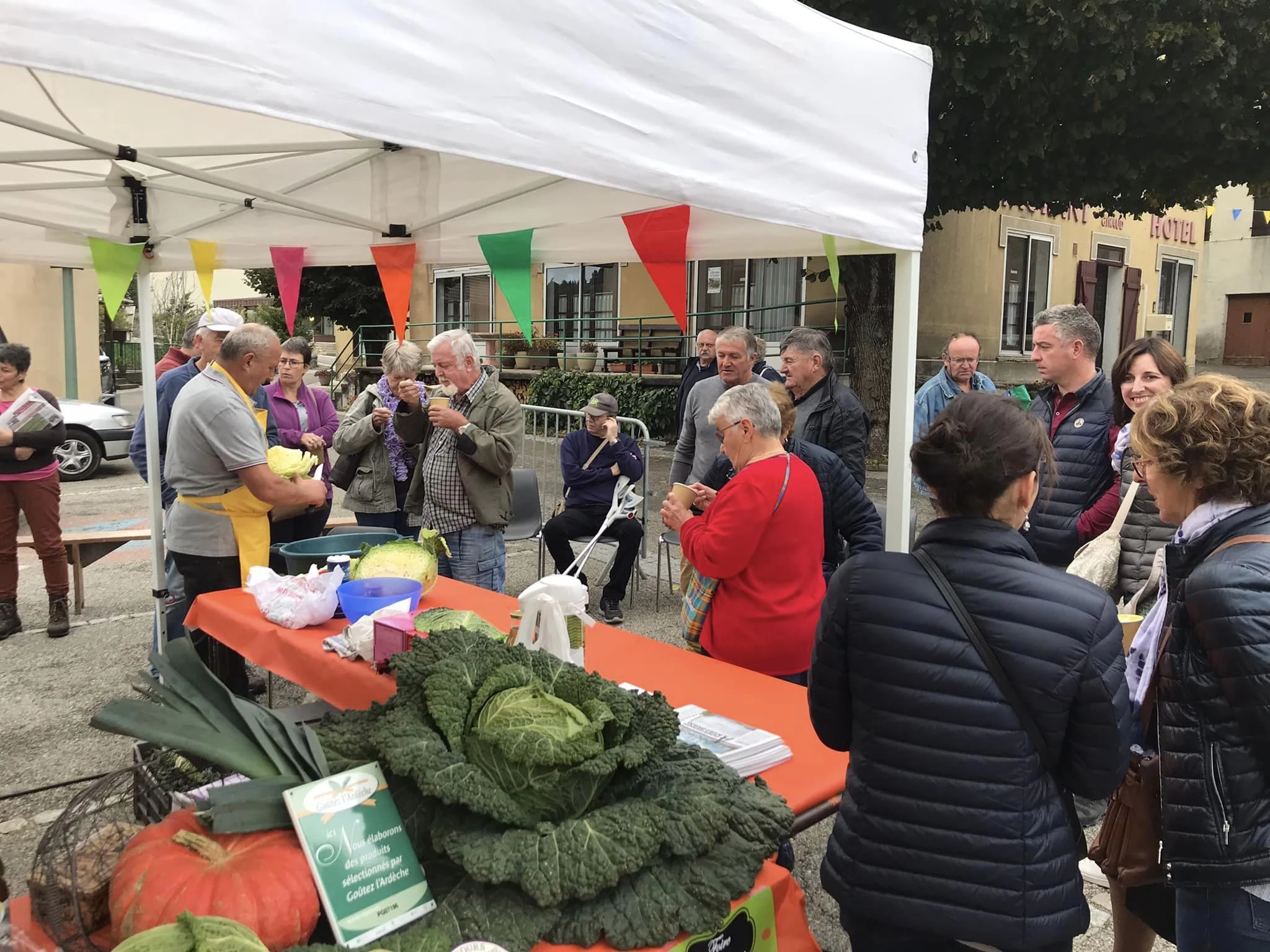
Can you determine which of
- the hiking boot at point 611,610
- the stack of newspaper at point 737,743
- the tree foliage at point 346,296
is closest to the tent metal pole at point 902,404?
the stack of newspaper at point 737,743

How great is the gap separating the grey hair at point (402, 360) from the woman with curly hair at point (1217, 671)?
150 inches

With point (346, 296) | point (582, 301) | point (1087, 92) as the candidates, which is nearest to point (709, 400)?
point (1087, 92)

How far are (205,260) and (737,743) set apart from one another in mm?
3791

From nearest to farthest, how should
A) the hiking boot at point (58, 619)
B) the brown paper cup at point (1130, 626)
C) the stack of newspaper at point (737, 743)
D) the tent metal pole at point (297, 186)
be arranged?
the stack of newspaper at point (737, 743) → the brown paper cup at point (1130, 626) → the tent metal pole at point (297, 186) → the hiking boot at point (58, 619)

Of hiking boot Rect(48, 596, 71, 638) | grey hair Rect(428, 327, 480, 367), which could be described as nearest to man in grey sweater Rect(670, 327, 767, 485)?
grey hair Rect(428, 327, 480, 367)

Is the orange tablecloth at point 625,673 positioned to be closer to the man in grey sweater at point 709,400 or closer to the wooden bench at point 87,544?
the man in grey sweater at point 709,400

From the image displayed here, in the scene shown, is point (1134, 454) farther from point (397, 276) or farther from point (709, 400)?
point (709, 400)

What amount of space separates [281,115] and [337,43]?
207 millimetres

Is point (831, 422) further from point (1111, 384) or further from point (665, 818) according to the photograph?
point (665, 818)

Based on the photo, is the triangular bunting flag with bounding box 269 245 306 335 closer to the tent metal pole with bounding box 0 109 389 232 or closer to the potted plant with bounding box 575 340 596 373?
the tent metal pole with bounding box 0 109 389 232

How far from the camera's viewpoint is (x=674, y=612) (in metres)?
5.86

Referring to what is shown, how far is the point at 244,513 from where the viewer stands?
11.7 ft

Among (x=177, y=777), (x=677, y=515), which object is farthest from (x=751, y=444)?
(x=177, y=777)

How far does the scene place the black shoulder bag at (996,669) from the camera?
147cm
